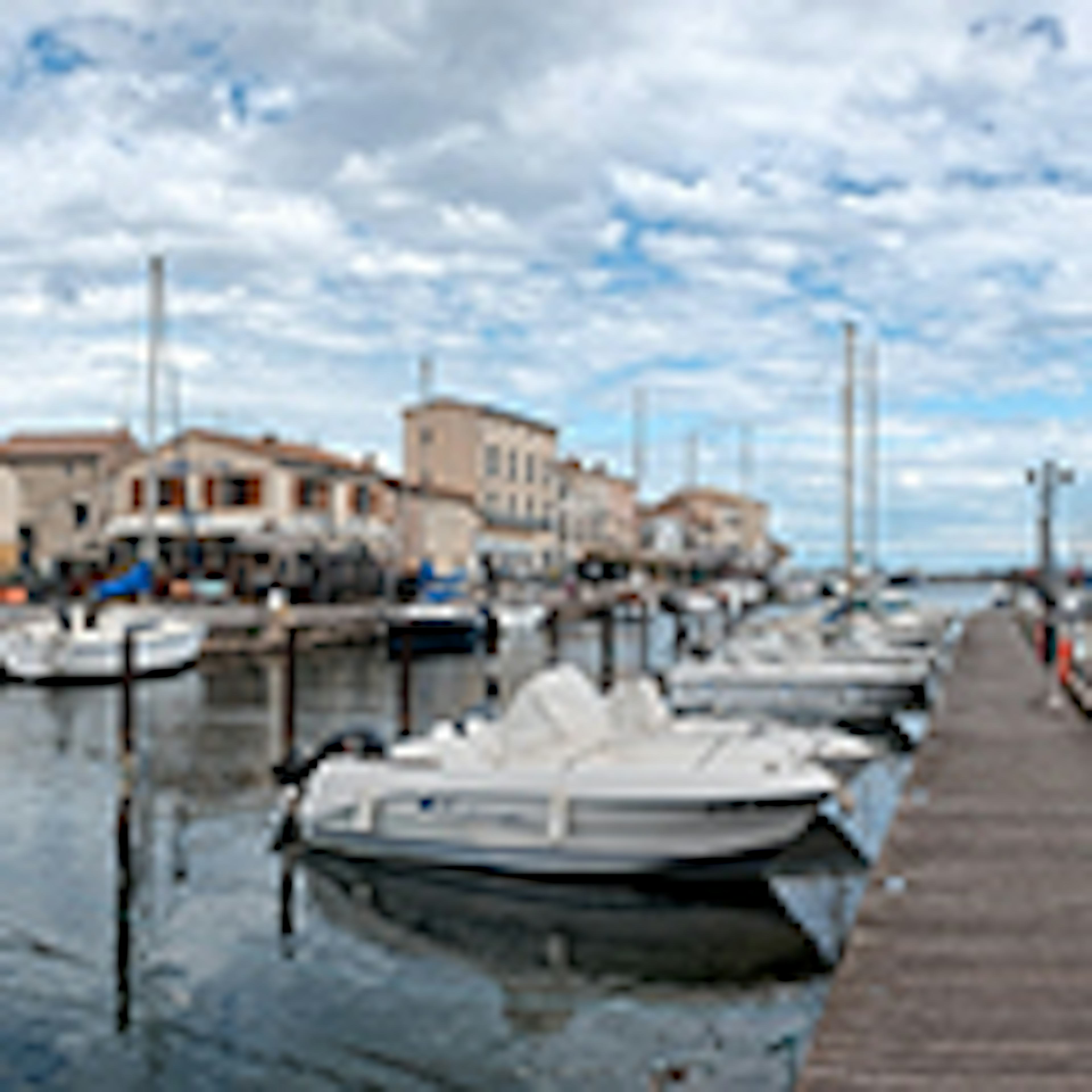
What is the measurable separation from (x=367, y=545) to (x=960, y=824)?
207 ft

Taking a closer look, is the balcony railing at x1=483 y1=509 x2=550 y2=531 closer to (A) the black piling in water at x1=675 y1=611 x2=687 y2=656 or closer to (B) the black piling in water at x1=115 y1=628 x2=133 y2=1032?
(A) the black piling in water at x1=675 y1=611 x2=687 y2=656

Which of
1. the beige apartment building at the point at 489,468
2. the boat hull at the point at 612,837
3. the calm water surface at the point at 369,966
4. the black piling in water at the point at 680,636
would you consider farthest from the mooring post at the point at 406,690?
the beige apartment building at the point at 489,468

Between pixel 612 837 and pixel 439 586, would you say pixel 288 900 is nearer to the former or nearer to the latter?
pixel 612 837

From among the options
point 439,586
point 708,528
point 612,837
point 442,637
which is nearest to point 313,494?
point 439,586

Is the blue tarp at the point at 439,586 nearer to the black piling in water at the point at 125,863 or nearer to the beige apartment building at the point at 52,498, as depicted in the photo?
the beige apartment building at the point at 52,498

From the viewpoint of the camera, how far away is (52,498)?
77.0 metres

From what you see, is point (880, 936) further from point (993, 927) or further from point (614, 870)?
point (614, 870)

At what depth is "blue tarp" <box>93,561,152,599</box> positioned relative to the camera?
5534 cm

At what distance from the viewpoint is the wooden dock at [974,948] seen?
7.49 meters

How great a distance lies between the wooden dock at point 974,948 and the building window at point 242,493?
55700mm

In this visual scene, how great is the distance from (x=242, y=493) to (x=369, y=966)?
59.7 metres

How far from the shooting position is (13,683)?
130 feet

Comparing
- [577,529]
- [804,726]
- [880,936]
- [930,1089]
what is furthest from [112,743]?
[577,529]

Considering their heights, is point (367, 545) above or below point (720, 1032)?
above
